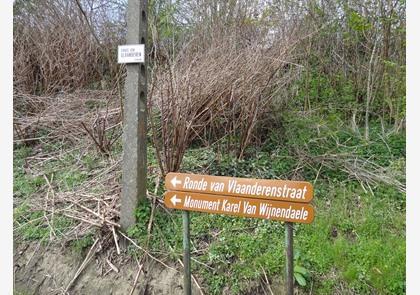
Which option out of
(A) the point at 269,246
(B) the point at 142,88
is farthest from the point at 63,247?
(A) the point at 269,246

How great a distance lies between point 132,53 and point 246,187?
174cm

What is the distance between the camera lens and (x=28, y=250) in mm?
3625

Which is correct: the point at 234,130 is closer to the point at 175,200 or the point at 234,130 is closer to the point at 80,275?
the point at 175,200

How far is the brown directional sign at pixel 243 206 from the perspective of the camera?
2.12 m

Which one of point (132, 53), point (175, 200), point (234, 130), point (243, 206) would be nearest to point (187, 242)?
point (175, 200)

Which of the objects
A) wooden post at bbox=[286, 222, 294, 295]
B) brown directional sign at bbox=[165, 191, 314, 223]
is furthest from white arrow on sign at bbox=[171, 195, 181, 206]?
wooden post at bbox=[286, 222, 294, 295]

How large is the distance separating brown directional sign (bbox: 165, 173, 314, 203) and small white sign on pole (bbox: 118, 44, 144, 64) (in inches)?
50.8

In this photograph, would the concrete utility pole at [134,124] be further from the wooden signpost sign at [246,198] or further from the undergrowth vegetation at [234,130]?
the wooden signpost sign at [246,198]

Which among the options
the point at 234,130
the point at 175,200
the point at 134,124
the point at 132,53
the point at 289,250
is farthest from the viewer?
the point at 234,130

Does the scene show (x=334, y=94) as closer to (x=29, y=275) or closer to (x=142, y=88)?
(x=142, y=88)

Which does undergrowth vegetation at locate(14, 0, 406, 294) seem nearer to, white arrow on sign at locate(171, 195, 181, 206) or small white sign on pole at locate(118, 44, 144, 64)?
small white sign on pole at locate(118, 44, 144, 64)

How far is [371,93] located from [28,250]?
5.29 metres

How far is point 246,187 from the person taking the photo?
89.0 inches

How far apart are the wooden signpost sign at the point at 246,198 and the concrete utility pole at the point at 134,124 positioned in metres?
0.94
